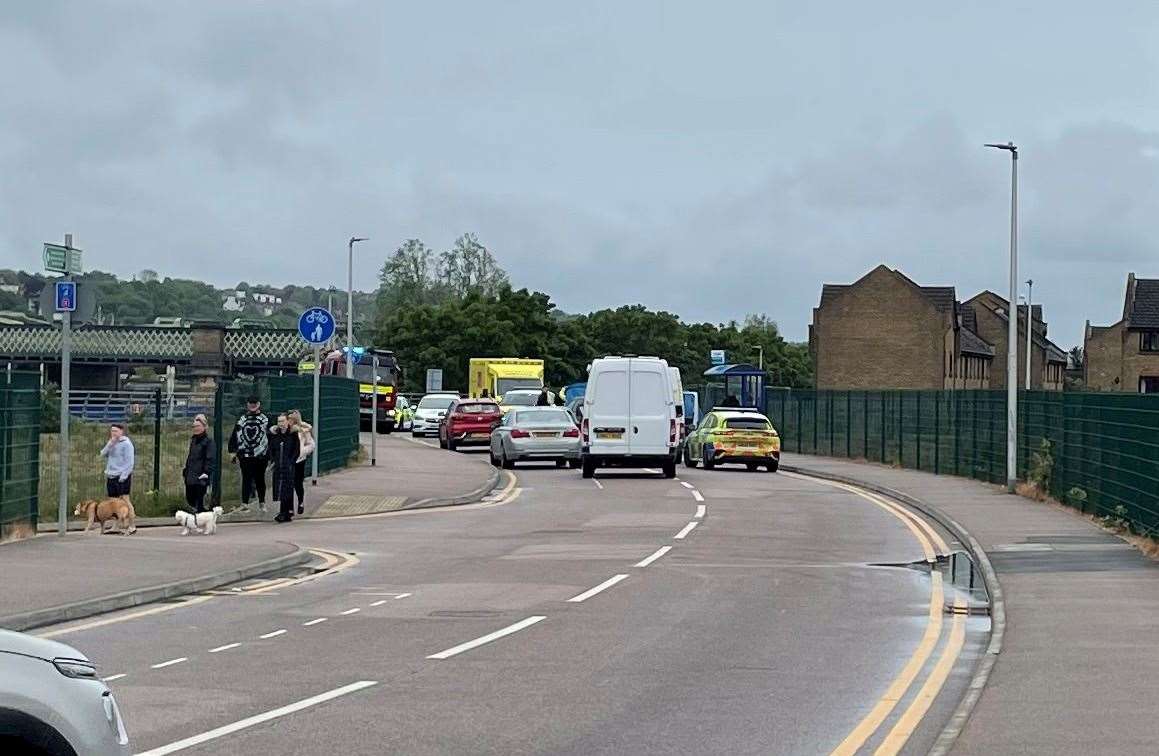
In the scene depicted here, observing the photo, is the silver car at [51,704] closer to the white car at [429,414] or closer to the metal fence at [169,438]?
the metal fence at [169,438]

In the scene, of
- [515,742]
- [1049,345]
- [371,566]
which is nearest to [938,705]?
[515,742]

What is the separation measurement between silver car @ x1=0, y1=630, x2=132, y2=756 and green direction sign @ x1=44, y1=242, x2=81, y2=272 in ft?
49.4

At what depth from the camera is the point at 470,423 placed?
53688mm

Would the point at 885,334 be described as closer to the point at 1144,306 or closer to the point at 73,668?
the point at 1144,306

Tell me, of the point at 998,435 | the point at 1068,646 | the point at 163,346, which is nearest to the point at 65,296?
the point at 1068,646

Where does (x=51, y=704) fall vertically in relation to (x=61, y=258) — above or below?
below

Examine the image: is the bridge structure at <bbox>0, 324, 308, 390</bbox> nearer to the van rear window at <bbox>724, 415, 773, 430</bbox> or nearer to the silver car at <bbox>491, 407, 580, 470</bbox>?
the silver car at <bbox>491, 407, 580, 470</bbox>

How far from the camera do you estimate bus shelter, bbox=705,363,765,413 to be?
60.0m

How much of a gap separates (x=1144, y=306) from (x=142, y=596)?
86620mm

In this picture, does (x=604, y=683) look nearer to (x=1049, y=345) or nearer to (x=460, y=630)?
(x=460, y=630)

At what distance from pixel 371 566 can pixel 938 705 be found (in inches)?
411

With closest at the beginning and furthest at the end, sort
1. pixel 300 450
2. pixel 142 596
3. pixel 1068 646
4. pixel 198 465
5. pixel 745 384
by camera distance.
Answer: pixel 1068 646 < pixel 142 596 < pixel 198 465 < pixel 300 450 < pixel 745 384

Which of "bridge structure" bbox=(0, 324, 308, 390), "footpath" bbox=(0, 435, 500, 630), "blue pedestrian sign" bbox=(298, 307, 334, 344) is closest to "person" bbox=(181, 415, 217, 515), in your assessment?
"footpath" bbox=(0, 435, 500, 630)

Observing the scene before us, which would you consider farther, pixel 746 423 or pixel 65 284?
pixel 746 423
